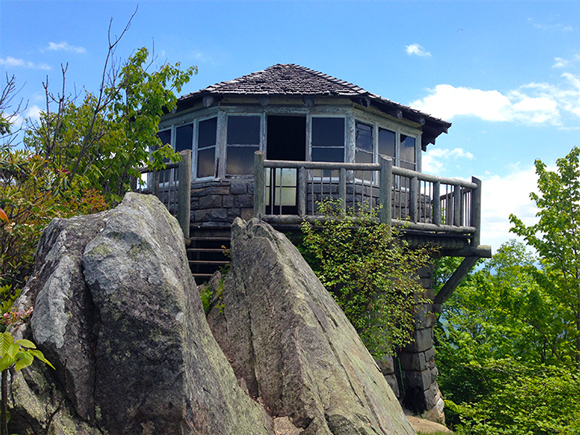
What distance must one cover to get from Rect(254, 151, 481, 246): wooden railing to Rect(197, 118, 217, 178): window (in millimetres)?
1882

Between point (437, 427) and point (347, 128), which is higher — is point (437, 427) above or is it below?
below

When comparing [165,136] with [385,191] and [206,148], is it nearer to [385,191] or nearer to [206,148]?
[206,148]

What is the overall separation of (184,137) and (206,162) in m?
1.16

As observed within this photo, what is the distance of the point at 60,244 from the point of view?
3342 millimetres

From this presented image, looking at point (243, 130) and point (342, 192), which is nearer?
point (342, 192)

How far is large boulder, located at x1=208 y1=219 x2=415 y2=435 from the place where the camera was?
12.7ft

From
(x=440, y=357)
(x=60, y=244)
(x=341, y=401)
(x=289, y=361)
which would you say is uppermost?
(x=60, y=244)

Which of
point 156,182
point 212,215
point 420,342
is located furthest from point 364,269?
point 156,182

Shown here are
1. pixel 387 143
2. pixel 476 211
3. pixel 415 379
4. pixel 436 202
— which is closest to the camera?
pixel 436 202

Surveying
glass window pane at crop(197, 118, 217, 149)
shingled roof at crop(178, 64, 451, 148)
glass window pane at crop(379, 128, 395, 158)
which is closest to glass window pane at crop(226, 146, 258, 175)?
glass window pane at crop(197, 118, 217, 149)

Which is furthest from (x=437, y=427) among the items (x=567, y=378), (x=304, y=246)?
(x=304, y=246)

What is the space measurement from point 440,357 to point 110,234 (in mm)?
15577

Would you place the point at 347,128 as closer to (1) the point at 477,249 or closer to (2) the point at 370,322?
(1) the point at 477,249

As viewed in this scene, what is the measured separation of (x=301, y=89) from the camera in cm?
1059
